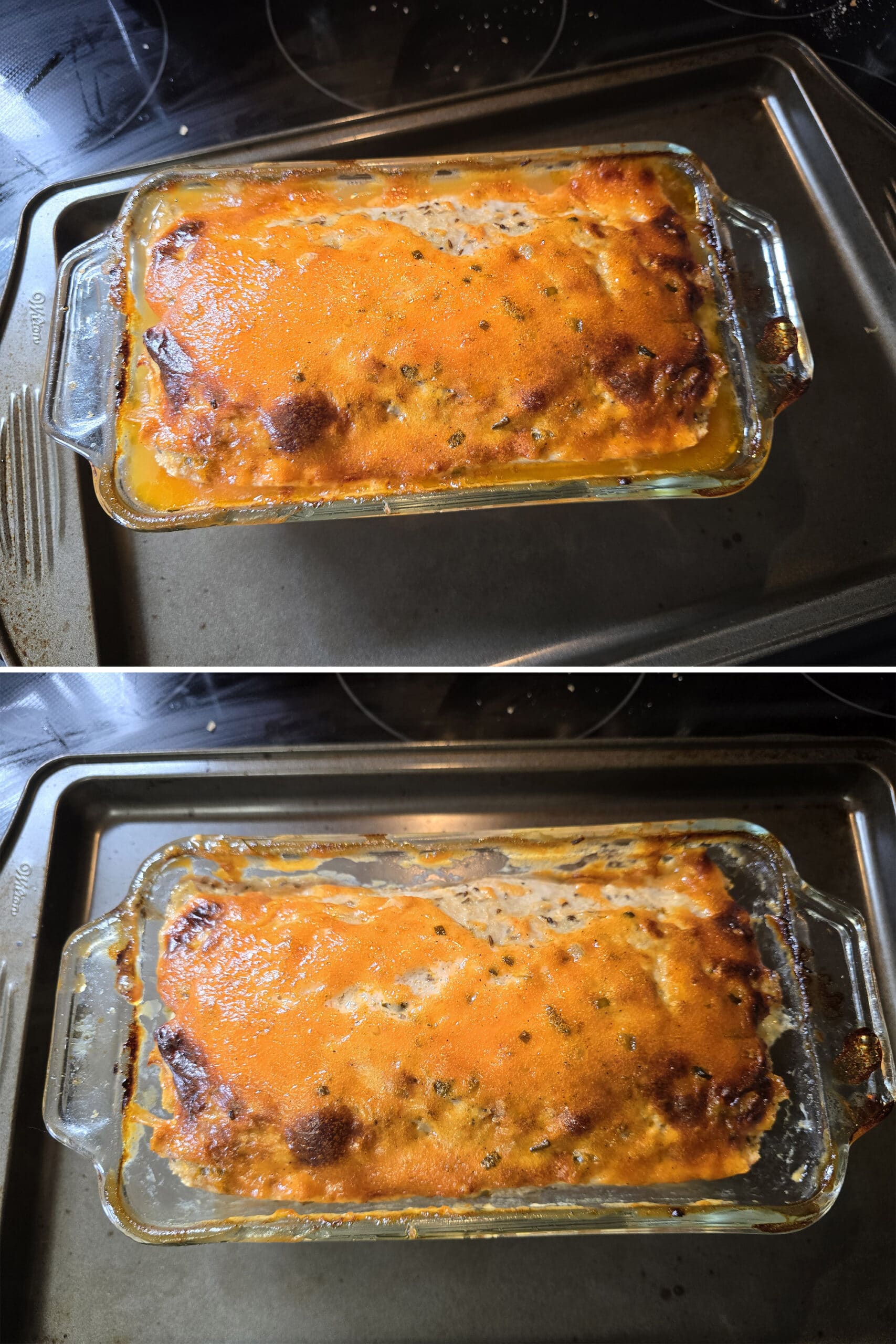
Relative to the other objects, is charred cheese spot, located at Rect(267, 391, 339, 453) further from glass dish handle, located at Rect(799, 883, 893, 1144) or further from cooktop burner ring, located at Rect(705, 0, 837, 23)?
cooktop burner ring, located at Rect(705, 0, 837, 23)

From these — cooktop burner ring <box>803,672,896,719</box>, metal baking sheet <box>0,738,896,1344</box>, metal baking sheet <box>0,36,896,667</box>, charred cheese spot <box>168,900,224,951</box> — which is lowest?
metal baking sheet <box>0,738,896,1344</box>

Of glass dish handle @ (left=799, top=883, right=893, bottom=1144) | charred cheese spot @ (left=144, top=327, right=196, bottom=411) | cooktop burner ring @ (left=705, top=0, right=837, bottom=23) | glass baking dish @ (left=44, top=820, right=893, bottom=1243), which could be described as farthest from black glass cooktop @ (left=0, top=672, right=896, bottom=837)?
cooktop burner ring @ (left=705, top=0, right=837, bottom=23)

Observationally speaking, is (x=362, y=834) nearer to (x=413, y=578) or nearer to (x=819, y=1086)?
(x=413, y=578)

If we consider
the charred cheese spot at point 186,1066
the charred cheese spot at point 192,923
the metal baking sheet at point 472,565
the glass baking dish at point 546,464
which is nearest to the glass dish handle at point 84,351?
the glass baking dish at point 546,464

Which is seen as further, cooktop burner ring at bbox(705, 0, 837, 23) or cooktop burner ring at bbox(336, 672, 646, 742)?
cooktop burner ring at bbox(705, 0, 837, 23)

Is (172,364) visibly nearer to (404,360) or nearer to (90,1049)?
(404,360)

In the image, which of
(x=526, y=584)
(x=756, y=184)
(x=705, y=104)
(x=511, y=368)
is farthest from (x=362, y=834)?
(x=705, y=104)

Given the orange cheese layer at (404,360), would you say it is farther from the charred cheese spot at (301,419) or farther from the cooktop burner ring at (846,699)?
the cooktop burner ring at (846,699)
